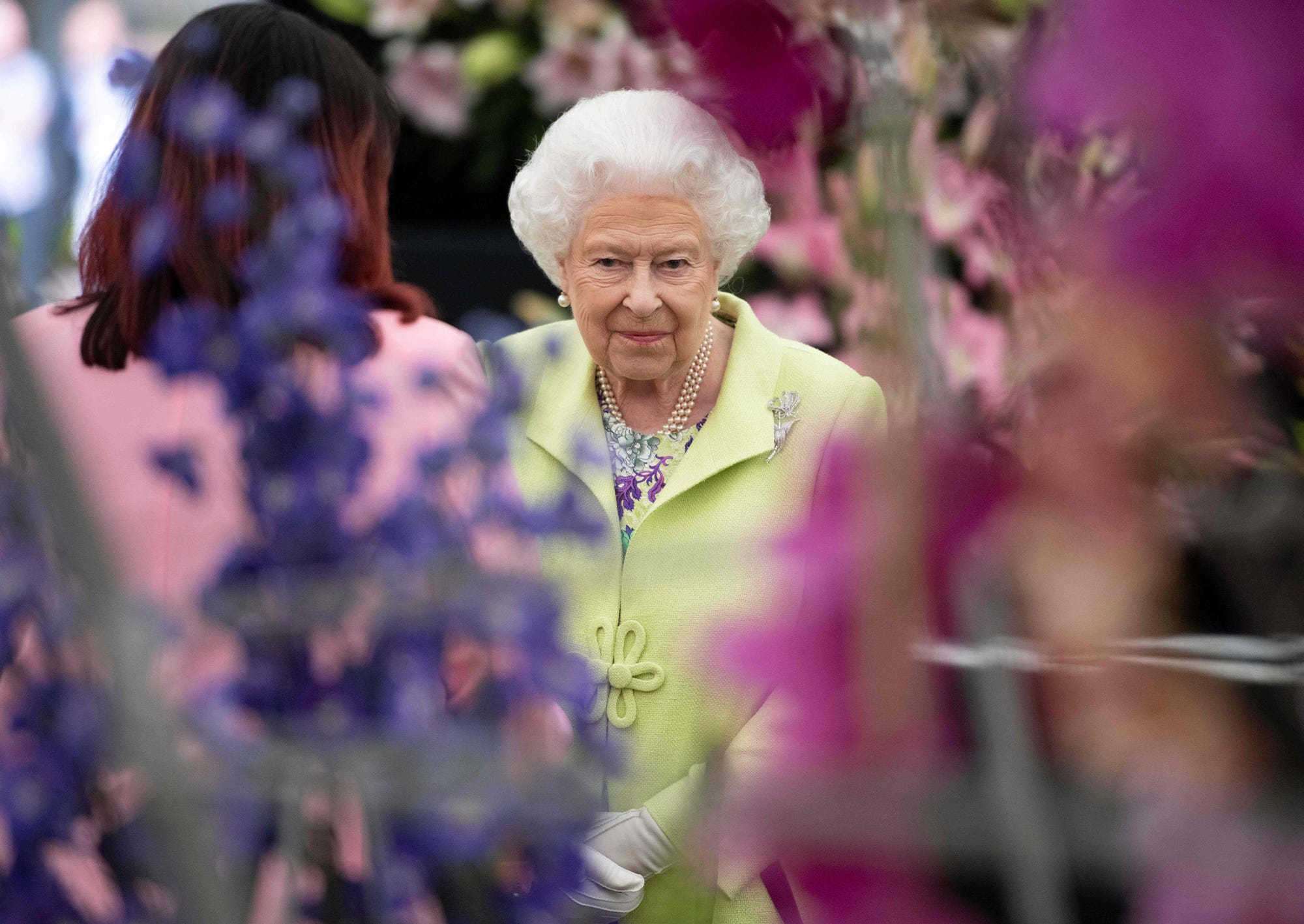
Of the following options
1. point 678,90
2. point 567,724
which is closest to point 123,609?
point 678,90

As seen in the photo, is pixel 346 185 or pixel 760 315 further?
pixel 760 315

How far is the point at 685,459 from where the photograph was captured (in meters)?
1.98

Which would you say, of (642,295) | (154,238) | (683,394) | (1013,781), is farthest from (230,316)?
(683,394)

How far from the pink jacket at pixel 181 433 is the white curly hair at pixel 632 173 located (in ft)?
1.80

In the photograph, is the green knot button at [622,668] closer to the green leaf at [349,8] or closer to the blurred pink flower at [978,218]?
the blurred pink flower at [978,218]

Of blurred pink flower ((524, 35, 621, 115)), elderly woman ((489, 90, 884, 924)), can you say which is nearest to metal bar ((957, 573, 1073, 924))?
elderly woman ((489, 90, 884, 924))

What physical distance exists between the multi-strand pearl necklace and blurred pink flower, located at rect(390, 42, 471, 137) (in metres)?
1.20

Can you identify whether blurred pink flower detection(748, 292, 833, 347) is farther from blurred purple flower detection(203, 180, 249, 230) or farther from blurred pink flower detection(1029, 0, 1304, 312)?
blurred pink flower detection(1029, 0, 1304, 312)

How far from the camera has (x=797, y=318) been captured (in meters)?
2.72

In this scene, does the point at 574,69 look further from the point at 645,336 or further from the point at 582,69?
the point at 645,336

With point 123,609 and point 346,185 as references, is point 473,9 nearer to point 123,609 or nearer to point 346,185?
point 346,185

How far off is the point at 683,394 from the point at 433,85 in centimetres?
132

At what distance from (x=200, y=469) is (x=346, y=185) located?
880 millimetres

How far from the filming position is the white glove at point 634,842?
179cm
